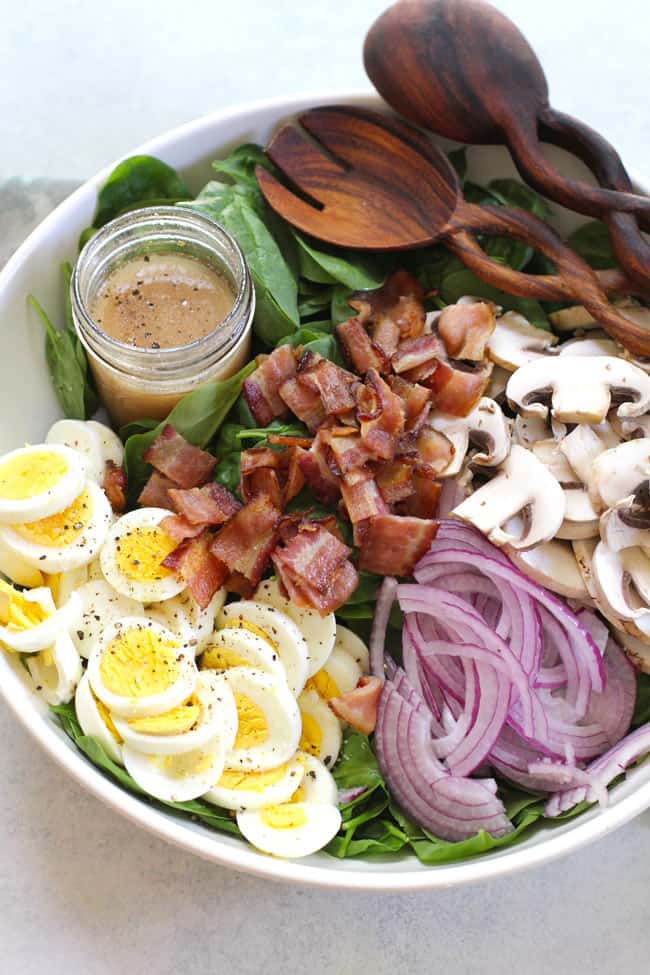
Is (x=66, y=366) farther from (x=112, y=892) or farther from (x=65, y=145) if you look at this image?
(x=112, y=892)

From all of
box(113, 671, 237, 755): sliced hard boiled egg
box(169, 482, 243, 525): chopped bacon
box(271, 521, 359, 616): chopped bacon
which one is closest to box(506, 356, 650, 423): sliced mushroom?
box(271, 521, 359, 616): chopped bacon

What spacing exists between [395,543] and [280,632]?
0.87 ft

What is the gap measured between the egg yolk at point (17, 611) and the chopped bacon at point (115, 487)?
0.90 feet

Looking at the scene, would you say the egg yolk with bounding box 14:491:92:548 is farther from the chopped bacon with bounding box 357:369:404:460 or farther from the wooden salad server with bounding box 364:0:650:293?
the wooden salad server with bounding box 364:0:650:293

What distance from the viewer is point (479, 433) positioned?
2.14 metres

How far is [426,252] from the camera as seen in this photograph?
236 cm

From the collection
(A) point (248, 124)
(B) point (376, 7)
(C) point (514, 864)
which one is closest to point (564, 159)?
(A) point (248, 124)

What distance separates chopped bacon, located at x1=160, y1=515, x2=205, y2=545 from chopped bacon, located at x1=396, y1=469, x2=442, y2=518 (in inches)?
15.5

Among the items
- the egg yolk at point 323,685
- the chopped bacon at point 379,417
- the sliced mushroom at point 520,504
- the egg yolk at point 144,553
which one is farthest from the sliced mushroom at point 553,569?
the egg yolk at point 144,553

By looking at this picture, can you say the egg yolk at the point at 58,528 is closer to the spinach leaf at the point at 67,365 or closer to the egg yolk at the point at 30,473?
the egg yolk at the point at 30,473

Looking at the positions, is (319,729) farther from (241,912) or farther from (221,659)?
(241,912)

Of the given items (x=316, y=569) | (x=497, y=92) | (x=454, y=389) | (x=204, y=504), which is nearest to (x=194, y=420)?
(x=204, y=504)

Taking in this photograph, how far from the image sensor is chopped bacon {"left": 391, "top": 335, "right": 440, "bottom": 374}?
2.14 m

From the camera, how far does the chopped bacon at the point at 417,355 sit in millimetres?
2141
